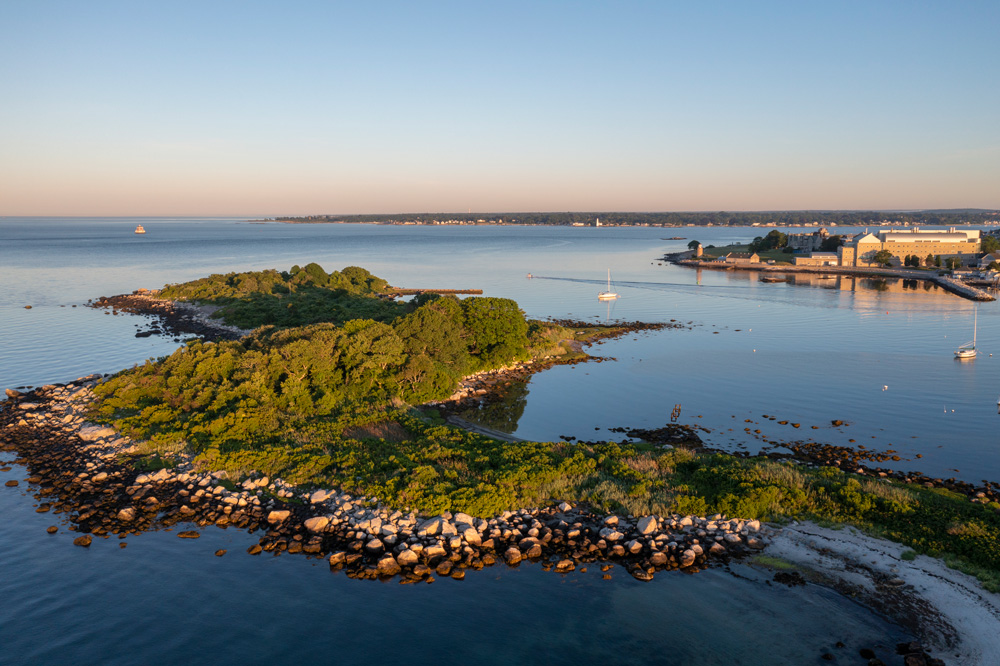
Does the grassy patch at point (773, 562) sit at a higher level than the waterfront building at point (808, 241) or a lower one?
lower

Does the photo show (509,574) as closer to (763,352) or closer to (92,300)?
(763,352)

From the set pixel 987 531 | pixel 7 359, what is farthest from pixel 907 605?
pixel 7 359

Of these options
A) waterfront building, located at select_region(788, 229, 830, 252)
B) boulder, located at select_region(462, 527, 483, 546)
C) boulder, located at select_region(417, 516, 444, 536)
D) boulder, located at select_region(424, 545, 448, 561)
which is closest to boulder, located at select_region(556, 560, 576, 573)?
boulder, located at select_region(462, 527, 483, 546)

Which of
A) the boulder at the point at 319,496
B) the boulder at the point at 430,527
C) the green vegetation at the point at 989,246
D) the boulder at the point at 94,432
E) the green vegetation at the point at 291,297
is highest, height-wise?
the green vegetation at the point at 989,246

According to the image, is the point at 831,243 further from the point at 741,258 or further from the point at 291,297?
the point at 291,297

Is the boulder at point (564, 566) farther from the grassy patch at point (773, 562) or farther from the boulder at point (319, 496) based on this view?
the boulder at point (319, 496)

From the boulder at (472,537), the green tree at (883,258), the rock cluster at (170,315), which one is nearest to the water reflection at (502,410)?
the boulder at (472,537)

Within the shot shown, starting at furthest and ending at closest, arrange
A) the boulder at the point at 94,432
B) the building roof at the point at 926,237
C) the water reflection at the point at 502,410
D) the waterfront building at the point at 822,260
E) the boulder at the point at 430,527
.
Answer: the waterfront building at the point at 822,260, the building roof at the point at 926,237, the water reflection at the point at 502,410, the boulder at the point at 94,432, the boulder at the point at 430,527
